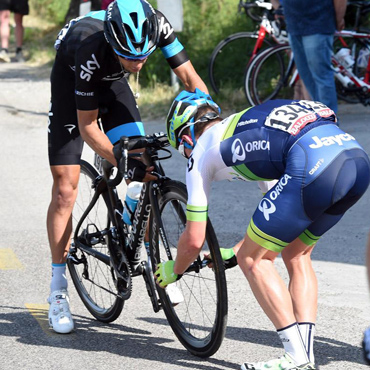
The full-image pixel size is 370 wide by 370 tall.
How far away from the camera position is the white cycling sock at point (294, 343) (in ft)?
13.1

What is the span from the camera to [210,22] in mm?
13414

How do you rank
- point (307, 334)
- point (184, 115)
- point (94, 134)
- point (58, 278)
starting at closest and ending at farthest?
point (307, 334), point (184, 115), point (94, 134), point (58, 278)

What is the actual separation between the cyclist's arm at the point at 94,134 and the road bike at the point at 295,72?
5679 mm

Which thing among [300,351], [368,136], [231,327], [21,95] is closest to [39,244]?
[231,327]

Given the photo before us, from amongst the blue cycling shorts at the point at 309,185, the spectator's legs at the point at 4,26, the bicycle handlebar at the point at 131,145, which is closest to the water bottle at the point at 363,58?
the bicycle handlebar at the point at 131,145

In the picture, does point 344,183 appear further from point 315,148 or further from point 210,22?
point 210,22

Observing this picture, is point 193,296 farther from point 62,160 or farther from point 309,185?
point 309,185

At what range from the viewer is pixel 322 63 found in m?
8.44

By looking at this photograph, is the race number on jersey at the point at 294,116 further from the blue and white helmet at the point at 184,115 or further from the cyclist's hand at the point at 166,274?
the cyclist's hand at the point at 166,274

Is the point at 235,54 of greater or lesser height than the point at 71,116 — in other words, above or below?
below

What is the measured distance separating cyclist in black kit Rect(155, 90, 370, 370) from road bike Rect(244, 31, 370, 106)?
588 cm

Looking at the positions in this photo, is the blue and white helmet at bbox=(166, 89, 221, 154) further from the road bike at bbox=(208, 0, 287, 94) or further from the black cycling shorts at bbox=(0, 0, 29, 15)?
the black cycling shorts at bbox=(0, 0, 29, 15)

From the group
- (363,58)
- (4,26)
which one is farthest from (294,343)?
(4,26)

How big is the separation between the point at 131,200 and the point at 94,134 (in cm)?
48
